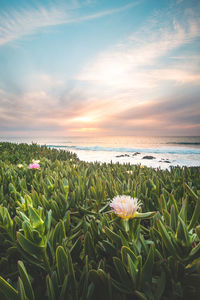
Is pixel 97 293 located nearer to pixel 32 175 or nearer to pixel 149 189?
pixel 149 189

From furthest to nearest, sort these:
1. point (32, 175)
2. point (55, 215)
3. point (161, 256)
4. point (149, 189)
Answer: point (32, 175) → point (149, 189) → point (55, 215) → point (161, 256)

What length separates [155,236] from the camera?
0.71 meters

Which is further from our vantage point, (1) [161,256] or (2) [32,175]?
(2) [32,175]

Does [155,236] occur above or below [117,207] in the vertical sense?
below

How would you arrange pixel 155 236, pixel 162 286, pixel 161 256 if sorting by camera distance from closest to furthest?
pixel 162 286 < pixel 161 256 < pixel 155 236

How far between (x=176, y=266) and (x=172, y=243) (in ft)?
0.23

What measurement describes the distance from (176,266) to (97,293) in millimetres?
281

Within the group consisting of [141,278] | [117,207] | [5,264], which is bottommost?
[5,264]

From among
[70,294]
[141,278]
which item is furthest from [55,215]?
[141,278]

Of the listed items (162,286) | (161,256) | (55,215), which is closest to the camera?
(162,286)

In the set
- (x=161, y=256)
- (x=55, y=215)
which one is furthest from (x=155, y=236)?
(x=55, y=215)

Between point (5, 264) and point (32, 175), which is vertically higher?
point (32, 175)

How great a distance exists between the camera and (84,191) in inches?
53.3

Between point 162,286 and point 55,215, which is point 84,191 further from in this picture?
point 162,286
